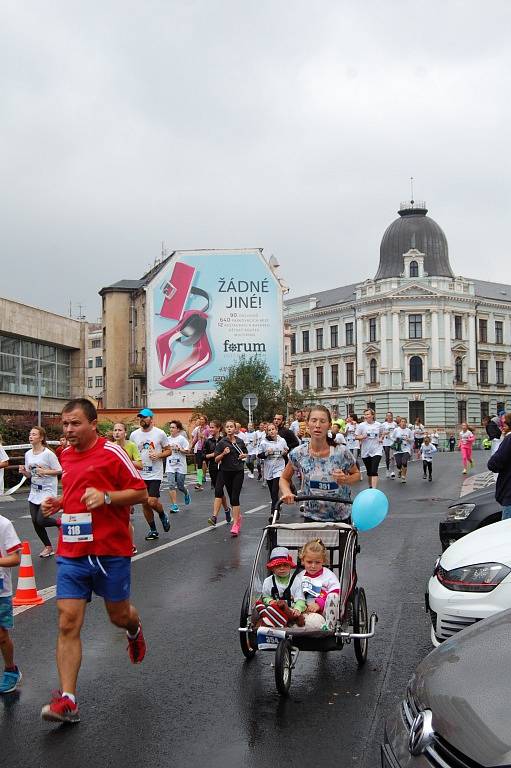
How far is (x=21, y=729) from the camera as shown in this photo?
5.14 m

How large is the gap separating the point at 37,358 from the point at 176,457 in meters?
35.4

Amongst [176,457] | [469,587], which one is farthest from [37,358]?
[469,587]

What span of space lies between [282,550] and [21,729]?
208 centimetres

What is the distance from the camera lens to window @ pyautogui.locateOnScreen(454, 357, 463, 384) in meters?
86.4

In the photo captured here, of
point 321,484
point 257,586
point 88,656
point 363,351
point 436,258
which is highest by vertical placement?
point 436,258

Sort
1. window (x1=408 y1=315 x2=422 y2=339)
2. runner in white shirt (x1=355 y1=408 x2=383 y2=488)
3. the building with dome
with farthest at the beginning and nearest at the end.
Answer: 1. window (x1=408 y1=315 x2=422 y2=339)
2. the building with dome
3. runner in white shirt (x1=355 y1=408 x2=383 y2=488)

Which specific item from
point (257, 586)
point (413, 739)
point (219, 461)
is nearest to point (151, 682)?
point (257, 586)

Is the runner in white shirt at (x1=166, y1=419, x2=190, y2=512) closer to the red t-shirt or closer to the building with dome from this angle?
the red t-shirt

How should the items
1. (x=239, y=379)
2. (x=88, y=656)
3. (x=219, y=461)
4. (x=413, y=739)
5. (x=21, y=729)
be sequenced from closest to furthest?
(x=413, y=739) → (x=21, y=729) → (x=88, y=656) → (x=219, y=461) → (x=239, y=379)

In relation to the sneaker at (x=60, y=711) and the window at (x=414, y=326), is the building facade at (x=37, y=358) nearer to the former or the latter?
the window at (x=414, y=326)

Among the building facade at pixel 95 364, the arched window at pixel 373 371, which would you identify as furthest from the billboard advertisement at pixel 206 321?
the building facade at pixel 95 364

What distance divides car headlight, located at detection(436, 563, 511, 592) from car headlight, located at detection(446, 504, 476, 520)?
164 inches

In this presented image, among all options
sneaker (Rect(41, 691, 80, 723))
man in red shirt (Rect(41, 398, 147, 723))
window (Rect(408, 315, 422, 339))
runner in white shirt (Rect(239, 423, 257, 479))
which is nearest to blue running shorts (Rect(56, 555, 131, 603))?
man in red shirt (Rect(41, 398, 147, 723))

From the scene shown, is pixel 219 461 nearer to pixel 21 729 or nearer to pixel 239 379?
pixel 21 729
